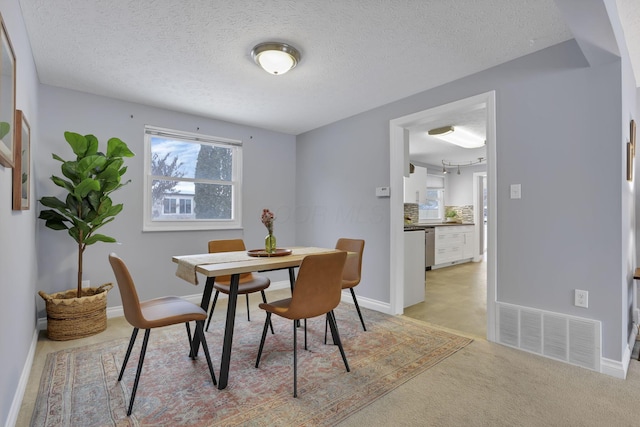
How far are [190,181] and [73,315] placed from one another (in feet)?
6.04

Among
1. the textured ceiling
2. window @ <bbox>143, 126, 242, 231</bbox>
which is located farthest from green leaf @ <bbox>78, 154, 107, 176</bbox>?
window @ <bbox>143, 126, 242, 231</bbox>

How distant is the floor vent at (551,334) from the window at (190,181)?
126 inches

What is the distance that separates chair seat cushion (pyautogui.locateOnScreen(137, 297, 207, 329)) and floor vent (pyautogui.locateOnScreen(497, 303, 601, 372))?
2.31 meters

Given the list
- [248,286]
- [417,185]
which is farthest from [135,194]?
[417,185]

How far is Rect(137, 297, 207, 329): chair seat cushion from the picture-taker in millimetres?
1774

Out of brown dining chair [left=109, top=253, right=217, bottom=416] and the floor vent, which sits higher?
brown dining chair [left=109, top=253, right=217, bottom=416]

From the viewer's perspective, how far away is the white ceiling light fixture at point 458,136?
4551mm

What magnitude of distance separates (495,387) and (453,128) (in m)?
3.48

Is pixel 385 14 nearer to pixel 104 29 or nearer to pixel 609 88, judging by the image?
pixel 609 88

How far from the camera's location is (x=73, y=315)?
2691 millimetres

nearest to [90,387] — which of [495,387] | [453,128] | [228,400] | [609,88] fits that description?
[228,400]

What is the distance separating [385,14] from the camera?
1.97m

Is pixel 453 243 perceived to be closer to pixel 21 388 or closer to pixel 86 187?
pixel 86 187

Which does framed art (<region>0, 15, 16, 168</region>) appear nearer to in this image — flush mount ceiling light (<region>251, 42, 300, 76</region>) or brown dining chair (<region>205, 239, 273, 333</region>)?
flush mount ceiling light (<region>251, 42, 300, 76</region>)
